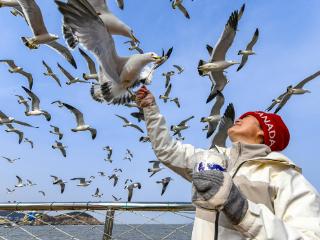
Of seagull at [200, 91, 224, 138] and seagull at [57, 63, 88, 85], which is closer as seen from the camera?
seagull at [200, 91, 224, 138]

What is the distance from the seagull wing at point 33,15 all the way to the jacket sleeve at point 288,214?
8208mm

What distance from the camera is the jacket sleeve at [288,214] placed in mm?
1366

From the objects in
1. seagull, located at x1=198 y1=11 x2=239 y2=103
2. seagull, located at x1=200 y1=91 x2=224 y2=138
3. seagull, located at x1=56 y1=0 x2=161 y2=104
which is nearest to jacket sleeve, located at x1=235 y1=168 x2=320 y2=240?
seagull, located at x1=56 y1=0 x2=161 y2=104

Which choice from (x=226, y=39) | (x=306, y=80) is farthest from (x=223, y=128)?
(x=306, y=80)

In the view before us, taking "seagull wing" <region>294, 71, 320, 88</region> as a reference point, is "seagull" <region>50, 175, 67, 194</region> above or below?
below

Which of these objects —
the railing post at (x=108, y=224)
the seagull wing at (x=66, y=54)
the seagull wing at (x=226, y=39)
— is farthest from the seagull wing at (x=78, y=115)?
the railing post at (x=108, y=224)

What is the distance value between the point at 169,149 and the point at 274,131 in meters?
0.47

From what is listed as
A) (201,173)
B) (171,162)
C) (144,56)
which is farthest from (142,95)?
(144,56)

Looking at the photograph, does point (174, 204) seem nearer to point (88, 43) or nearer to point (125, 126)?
point (88, 43)

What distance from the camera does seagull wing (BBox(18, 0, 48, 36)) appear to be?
359 inches

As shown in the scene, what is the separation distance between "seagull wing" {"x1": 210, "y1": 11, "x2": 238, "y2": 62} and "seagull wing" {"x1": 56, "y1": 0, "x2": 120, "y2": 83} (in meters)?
3.93

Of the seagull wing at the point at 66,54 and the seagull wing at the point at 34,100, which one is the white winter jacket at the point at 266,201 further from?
the seagull wing at the point at 34,100

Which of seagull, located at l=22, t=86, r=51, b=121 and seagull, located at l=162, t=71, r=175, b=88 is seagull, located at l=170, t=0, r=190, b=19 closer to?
seagull, located at l=162, t=71, r=175, b=88

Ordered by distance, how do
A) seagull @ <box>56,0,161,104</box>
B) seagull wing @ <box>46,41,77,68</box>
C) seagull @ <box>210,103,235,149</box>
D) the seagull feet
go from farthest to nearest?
seagull wing @ <box>46,41,77,68</box>, the seagull feet, seagull @ <box>210,103,235,149</box>, seagull @ <box>56,0,161,104</box>
